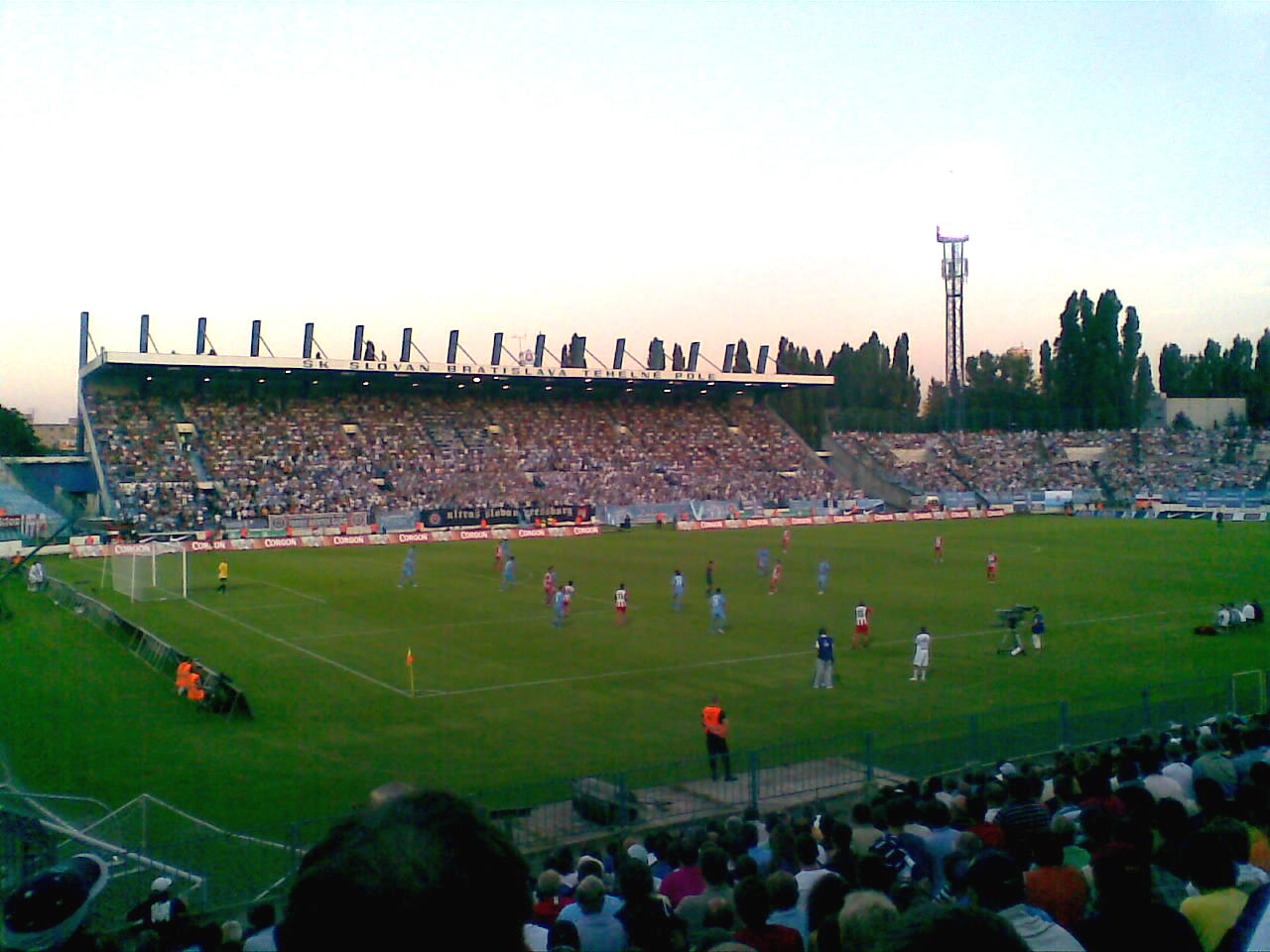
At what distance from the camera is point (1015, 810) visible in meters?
8.67

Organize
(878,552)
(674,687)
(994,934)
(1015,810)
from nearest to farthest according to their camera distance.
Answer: (994,934), (1015,810), (674,687), (878,552)

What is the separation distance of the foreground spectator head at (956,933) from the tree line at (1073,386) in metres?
104

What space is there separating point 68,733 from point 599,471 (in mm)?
62268

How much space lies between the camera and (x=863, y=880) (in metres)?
6.89

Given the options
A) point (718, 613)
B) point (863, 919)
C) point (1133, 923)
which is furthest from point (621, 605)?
point (863, 919)

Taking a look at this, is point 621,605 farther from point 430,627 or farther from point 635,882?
point 635,882

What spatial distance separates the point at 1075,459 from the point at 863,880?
9509 centimetres

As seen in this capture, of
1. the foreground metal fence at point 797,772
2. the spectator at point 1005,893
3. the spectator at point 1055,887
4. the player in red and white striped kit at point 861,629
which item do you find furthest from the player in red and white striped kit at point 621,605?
the spectator at point 1005,893

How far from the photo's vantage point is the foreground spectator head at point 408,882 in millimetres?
1815

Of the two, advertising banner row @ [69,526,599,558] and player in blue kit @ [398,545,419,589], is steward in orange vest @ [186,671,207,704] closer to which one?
player in blue kit @ [398,545,419,589]

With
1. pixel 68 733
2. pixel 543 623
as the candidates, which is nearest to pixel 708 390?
pixel 543 623

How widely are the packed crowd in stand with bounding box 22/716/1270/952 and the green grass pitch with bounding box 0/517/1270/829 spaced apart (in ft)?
22.1

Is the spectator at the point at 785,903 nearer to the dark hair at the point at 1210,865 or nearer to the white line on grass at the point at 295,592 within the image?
the dark hair at the point at 1210,865

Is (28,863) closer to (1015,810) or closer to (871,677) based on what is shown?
(1015,810)
